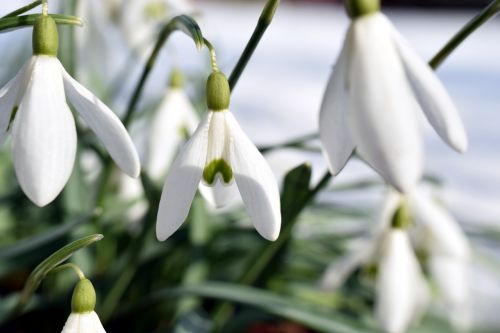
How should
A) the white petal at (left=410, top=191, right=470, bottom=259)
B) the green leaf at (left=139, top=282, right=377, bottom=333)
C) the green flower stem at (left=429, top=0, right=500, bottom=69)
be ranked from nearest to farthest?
the green flower stem at (left=429, top=0, right=500, bottom=69), the green leaf at (left=139, top=282, right=377, bottom=333), the white petal at (left=410, top=191, right=470, bottom=259)

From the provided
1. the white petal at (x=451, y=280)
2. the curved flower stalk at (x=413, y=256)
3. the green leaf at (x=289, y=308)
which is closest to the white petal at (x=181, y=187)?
the green leaf at (x=289, y=308)

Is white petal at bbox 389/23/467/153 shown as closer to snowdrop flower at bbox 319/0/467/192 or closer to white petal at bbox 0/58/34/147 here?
snowdrop flower at bbox 319/0/467/192

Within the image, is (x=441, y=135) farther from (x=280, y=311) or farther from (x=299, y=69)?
(x=299, y=69)

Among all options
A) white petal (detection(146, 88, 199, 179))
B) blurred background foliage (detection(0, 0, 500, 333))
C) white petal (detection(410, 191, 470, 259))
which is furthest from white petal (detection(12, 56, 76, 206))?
white petal (detection(410, 191, 470, 259))

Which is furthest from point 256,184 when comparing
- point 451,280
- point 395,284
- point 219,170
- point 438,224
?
point 451,280

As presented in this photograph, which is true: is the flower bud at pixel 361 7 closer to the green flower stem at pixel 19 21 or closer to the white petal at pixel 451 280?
the green flower stem at pixel 19 21

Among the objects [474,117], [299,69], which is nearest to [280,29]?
[299,69]
